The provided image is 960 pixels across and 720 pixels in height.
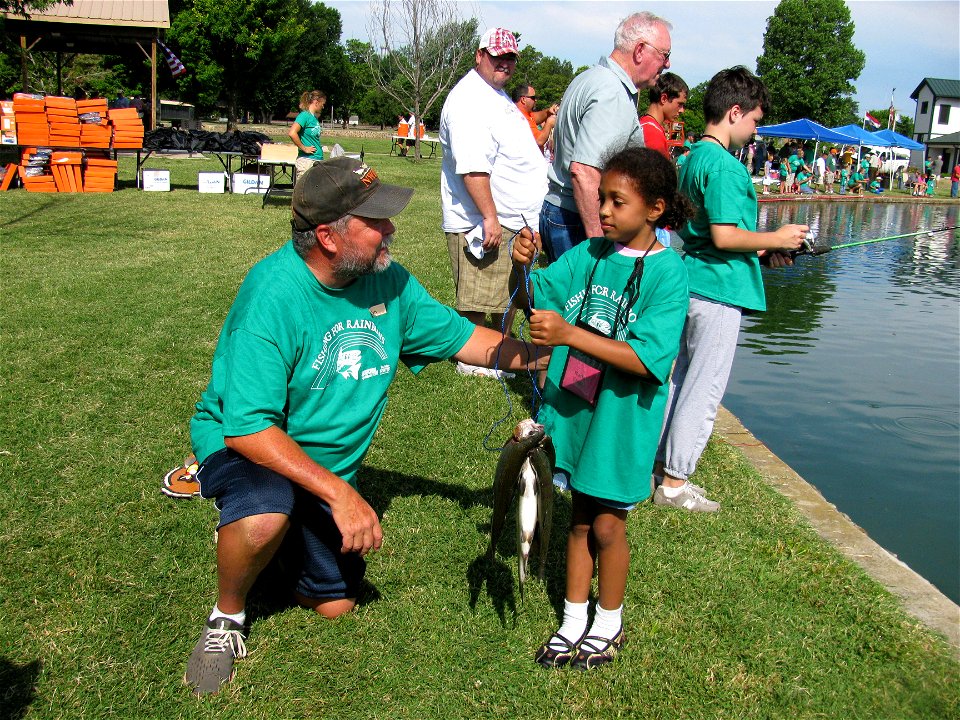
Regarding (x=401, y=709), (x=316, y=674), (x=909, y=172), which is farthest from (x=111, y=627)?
(x=909, y=172)

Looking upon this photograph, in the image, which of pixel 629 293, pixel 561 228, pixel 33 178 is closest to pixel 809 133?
pixel 33 178

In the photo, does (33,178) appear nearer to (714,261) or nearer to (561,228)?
(561,228)

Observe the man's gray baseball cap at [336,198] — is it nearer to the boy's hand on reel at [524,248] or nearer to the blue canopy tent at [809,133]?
the boy's hand on reel at [524,248]

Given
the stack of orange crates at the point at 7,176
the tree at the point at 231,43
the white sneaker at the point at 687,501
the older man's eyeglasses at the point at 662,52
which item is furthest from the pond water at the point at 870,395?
the tree at the point at 231,43

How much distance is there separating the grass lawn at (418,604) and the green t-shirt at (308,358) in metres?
0.71

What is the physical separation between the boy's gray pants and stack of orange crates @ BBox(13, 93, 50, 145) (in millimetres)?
15411

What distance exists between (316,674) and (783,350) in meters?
7.91

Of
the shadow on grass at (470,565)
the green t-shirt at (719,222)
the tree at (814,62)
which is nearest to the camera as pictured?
the shadow on grass at (470,565)

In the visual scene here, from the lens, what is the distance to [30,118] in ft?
52.9

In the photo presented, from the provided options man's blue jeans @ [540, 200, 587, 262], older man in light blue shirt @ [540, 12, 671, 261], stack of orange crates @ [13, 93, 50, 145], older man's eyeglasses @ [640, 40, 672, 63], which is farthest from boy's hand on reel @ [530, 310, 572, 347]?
stack of orange crates @ [13, 93, 50, 145]

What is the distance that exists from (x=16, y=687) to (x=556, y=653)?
1974mm

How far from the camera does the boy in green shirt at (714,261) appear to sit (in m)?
4.40

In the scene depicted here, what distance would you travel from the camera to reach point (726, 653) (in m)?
3.48

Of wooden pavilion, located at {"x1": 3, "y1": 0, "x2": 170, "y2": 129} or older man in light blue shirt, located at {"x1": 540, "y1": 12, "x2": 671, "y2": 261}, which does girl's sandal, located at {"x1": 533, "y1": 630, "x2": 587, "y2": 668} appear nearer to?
older man in light blue shirt, located at {"x1": 540, "y1": 12, "x2": 671, "y2": 261}
